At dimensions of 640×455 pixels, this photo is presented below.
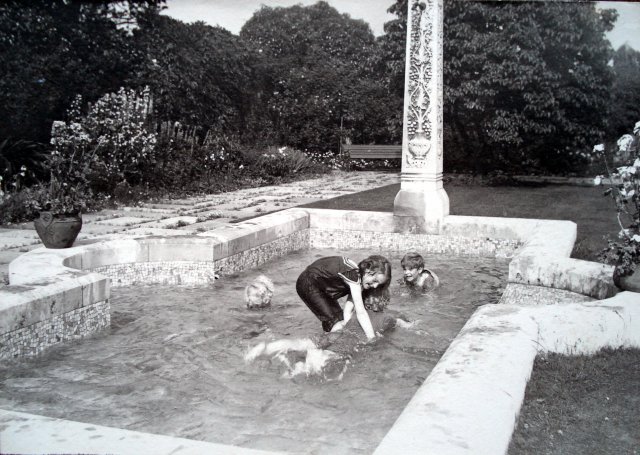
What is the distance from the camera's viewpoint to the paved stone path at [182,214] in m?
7.75

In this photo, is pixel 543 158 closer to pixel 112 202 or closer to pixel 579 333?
pixel 112 202

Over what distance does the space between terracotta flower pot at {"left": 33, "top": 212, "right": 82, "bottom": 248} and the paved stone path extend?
1.63 ft

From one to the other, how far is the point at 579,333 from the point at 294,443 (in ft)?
5.92

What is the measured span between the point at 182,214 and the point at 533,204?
7.33 m

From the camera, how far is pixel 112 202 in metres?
11.0

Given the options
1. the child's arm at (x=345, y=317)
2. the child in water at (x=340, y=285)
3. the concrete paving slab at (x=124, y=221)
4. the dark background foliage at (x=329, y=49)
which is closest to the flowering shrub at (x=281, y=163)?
the dark background foliage at (x=329, y=49)

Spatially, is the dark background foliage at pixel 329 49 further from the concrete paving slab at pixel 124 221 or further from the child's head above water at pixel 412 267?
the child's head above water at pixel 412 267

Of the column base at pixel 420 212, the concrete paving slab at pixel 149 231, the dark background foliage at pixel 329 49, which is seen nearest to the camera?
the concrete paving slab at pixel 149 231

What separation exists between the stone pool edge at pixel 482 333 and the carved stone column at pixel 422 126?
4.78 feet

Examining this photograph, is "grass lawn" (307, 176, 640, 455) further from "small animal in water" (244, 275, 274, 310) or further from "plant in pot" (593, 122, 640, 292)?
"small animal in water" (244, 275, 274, 310)

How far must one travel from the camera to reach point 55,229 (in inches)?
237

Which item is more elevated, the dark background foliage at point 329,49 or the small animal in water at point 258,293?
the dark background foliage at point 329,49

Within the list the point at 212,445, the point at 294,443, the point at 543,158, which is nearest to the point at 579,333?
the point at 294,443

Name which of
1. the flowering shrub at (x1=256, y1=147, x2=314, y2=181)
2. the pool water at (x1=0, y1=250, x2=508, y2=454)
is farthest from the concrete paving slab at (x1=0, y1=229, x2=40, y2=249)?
the flowering shrub at (x1=256, y1=147, x2=314, y2=181)
